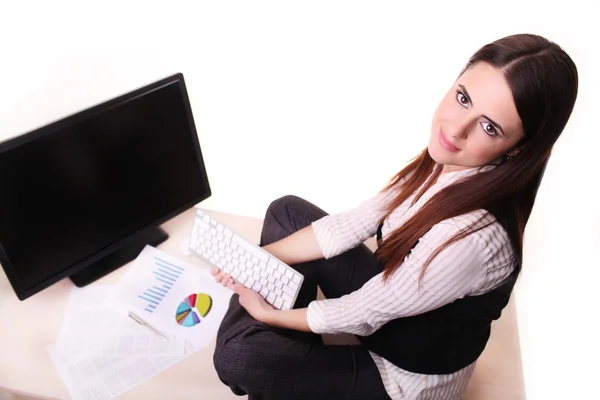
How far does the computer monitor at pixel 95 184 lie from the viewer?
3.39 feet

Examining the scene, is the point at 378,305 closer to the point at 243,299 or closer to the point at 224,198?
the point at 243,299

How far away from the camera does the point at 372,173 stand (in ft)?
5.41

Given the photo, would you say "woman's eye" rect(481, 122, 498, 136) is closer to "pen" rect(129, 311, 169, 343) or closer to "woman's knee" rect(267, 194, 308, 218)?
"woman's knee" rect(267, 194, 308, 218)

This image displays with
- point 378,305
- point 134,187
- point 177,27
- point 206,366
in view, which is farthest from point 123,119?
point 378,305

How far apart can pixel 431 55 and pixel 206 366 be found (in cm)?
99

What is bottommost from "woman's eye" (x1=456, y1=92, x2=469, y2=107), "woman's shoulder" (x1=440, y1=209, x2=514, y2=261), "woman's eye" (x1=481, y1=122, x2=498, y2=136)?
"woman's shoulder" (x1=440, y1=209, x2=514, y2=261)

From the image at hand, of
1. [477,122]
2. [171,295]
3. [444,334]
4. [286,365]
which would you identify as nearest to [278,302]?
[286,365]

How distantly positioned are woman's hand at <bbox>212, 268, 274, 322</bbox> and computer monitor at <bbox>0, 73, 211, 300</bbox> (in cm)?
25

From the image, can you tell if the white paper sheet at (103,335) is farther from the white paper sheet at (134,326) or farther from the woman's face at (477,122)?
the woman's face at (477,122)

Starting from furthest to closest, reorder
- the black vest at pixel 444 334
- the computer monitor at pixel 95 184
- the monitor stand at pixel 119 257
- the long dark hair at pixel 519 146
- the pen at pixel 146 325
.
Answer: the monitor stand at pixel 119 257, the pen at pixel 146 325, the computer monitor at pixel 95 184, the black vest at pixel 444 334, the long dark hair at pixel 519 146

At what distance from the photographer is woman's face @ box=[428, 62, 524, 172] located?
811mm

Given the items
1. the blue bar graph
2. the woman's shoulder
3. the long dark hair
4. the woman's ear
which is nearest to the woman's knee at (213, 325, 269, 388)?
the blue bar graph

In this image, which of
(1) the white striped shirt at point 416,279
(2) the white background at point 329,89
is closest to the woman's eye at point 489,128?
(1) the white striped shirt at point 416,279

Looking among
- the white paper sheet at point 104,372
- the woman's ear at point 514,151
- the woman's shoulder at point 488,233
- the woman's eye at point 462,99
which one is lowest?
the white paper sheet at point 104,372
